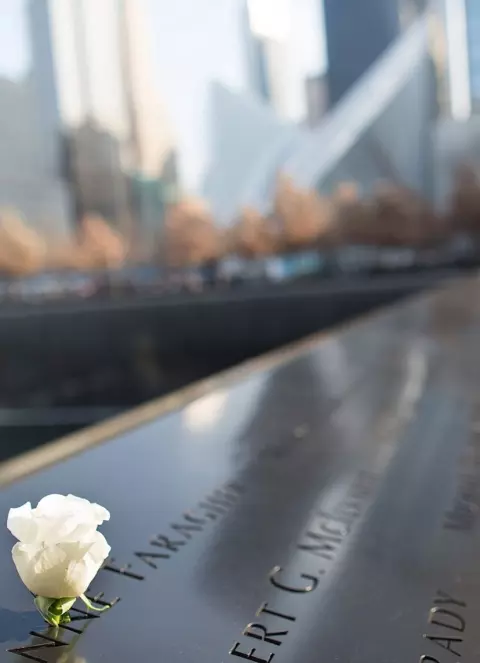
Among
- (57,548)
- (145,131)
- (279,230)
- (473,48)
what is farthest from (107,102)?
(57,548)

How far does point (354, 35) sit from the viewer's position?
1233 cm

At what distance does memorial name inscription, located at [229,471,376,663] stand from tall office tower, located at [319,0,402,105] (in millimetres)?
12595

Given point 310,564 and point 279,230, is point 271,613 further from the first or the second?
point 279,230

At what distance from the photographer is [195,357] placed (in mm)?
4008

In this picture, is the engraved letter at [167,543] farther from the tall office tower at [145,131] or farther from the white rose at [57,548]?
the tall office tower at [145,131]

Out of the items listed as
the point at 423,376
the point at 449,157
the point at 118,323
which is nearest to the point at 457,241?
the point at 449,157

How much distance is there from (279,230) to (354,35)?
3.75m

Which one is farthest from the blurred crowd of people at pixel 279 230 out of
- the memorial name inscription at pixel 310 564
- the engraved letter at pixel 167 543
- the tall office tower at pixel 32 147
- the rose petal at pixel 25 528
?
the rose petal at pixel 25 528

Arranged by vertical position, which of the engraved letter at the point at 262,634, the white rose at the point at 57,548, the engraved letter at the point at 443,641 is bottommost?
the engraved letter at the point at 443,641

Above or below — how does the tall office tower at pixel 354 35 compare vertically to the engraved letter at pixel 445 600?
above

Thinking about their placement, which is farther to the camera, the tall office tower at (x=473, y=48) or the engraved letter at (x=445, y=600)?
the tall office tower at (x=473, y=48)

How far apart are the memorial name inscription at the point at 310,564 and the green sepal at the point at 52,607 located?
0.32 ft

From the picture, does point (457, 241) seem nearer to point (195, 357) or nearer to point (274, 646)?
point (195, 357)

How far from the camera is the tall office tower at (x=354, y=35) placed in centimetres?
1204
